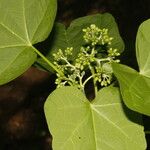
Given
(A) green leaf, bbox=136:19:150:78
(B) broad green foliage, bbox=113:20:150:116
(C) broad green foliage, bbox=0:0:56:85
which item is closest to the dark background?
(C) broad green foliage, bbox=0:0:56:85

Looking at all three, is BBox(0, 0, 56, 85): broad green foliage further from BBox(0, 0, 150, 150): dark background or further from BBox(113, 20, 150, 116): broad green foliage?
BBox(0, 0, 150, 150): dark background

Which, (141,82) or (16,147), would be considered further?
(16,147)

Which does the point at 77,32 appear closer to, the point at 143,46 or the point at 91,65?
the point at 91,65

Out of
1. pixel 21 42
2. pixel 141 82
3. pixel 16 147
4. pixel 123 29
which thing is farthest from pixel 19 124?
pixel 141 82

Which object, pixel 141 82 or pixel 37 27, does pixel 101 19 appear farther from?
pixel 141 82

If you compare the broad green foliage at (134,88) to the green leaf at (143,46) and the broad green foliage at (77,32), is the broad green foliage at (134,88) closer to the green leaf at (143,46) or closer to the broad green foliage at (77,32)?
the green leaf at (143,46)
